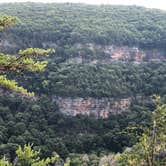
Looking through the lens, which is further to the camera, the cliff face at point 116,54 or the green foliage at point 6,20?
the cliff face at point 116,54

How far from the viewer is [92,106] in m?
88.0

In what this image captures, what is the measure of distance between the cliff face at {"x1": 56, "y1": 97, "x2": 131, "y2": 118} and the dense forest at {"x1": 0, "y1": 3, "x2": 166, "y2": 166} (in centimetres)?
90

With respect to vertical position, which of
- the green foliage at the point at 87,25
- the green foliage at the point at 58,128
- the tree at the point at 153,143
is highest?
the tree at the point at 153,143

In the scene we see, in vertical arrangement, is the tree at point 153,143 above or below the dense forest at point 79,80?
above

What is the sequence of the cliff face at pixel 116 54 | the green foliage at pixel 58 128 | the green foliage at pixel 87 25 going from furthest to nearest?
the green foliage at pixel 87 25
the cliff face at pixel 116 54
the green foliage at pixel 58 128

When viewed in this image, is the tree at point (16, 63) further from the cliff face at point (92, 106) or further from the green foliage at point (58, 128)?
the cliff face at point (92, 106)

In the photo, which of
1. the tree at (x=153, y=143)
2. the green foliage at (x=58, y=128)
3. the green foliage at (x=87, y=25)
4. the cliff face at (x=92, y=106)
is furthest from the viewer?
the green foliage at (x=87, y=25)

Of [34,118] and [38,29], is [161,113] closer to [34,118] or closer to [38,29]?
[34,118]

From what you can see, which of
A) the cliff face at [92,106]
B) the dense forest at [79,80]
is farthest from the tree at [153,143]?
the cliff face at [92,106]

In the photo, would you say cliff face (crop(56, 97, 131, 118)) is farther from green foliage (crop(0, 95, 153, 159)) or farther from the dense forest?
green foliage (crop(0, 95, 153, 159))

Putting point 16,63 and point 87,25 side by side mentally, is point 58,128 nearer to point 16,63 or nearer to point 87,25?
point 87,25

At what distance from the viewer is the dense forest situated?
238 ft

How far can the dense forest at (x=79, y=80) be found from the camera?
238ft

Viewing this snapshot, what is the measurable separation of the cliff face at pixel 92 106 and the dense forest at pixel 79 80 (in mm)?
898
